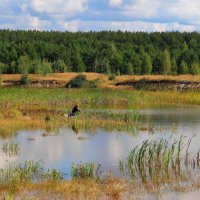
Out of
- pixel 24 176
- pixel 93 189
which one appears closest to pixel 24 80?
pixel 24 176

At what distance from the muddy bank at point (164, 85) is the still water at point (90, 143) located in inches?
1124

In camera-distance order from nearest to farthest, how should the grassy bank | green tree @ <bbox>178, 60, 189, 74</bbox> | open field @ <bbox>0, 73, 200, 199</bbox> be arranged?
1. open field @ <bbox>0, 73, 200, 199</bbox>
2. the grassy bank
3. green tree @ <bbox>178, 60, 189, 74</bbox>

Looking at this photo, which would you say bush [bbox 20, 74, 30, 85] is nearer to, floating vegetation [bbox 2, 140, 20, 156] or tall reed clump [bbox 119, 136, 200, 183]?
floating vegetation [bbox 2, 140, 20, 156]

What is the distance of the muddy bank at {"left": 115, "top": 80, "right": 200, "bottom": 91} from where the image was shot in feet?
221

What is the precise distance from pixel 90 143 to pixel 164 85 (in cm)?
4221

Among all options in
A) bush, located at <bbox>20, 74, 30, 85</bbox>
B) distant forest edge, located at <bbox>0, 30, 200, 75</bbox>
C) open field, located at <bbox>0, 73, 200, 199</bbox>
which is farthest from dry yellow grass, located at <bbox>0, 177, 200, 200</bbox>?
distant forest edge, located at <bbox>0, 30, 200, 75</bbox>

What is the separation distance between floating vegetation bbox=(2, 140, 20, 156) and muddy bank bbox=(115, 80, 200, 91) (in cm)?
4276

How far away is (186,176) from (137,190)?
2745mm

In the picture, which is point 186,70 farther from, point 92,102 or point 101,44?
point 92,102

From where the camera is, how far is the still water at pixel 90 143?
75.3 ft

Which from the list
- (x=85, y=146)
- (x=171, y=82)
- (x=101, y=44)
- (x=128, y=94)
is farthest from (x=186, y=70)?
(x=85, y=146)

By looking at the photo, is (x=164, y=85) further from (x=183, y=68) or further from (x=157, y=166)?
(x=157, y=166)

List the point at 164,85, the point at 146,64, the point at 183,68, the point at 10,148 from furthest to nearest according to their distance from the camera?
the point at 146,64 → the point at 183,68 → the point at 164,85 → the point at 10,148

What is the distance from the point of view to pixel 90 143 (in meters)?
27.8
